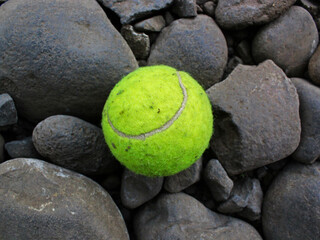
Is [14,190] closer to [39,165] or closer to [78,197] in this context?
[39,165]

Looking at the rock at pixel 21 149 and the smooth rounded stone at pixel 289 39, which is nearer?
the rock at pixel 21 149

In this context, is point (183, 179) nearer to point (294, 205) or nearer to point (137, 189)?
point (137, 189)


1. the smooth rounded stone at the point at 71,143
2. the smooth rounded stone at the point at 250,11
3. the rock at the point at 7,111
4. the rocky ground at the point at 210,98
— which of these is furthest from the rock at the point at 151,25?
the rock at the point at 7,111

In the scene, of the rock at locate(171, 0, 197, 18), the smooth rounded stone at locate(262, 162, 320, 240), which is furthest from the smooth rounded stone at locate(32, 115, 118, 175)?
the smooth rounded stone at locate(262, 162, 320, 240)

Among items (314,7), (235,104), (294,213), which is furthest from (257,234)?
(314,7)

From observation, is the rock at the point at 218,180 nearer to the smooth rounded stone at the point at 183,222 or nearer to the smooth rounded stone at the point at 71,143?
the smooth rounded stone at the point at 183,222

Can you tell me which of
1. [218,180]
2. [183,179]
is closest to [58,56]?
[183,179]

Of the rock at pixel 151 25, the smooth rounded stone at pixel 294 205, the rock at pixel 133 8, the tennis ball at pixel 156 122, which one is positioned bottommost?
the smooth rounded stone at pixel 294 205
